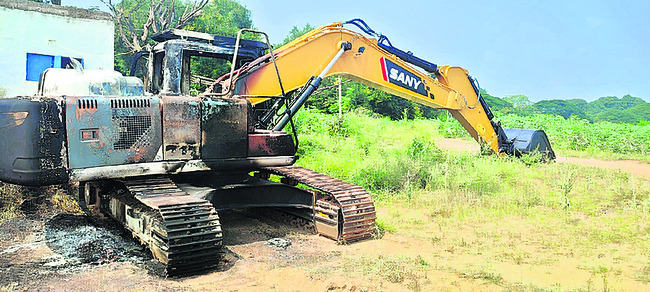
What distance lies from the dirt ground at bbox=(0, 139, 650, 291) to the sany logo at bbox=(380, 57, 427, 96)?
3070 mm

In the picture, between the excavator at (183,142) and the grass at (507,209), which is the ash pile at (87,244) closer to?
the excavator at (183,142)

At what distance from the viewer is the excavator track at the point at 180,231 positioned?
4.46 metres

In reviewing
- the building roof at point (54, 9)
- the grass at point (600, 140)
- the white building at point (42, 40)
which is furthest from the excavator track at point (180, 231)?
the grass at point (600, 140)

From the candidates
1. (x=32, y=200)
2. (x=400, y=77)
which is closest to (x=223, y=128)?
(x=32, y=200)

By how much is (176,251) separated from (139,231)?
2.90 feet

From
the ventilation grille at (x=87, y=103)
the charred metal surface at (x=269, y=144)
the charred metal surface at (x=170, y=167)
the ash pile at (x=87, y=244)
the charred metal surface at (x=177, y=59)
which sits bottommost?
the ash pile at (x=87, y=244)

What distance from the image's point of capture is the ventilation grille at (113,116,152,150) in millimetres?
4965

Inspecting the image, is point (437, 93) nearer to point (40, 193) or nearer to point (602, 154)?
point (40, 193)

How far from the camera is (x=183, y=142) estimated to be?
5246 millimetres

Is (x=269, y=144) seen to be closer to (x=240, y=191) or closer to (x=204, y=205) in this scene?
(x=240, y=191)

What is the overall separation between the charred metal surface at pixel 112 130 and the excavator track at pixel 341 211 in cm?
186

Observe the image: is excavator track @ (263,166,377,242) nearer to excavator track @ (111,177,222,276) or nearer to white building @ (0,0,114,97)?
excavator track @ (111,177,222,276)

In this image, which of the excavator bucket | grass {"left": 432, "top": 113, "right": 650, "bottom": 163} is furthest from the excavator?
grass {"left": 432, "top": 113, "right": 650, "bottom": 163}

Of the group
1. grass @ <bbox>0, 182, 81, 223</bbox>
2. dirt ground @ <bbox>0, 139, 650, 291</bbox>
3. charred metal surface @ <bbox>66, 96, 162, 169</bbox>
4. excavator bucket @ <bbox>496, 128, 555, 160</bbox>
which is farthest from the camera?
excavator bucket @ <bbox>496, 128, 555, 160</bbox>
